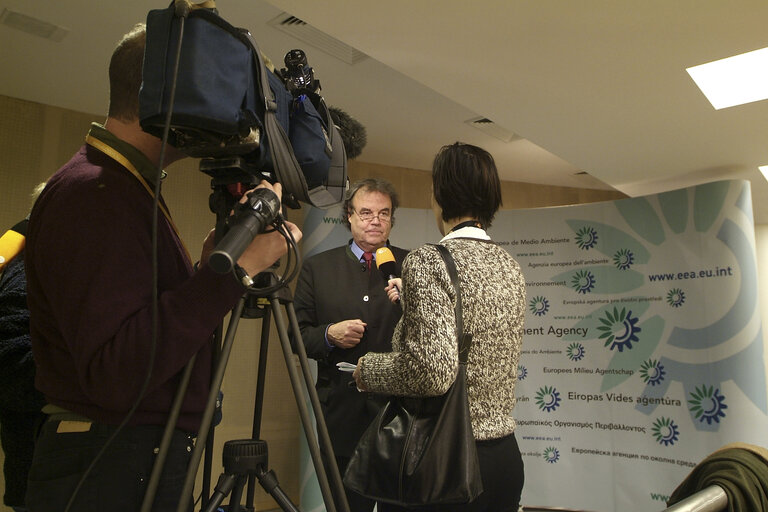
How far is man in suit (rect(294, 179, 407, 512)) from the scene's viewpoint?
1967mm

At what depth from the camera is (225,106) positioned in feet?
2.72

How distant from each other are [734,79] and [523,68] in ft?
3.55

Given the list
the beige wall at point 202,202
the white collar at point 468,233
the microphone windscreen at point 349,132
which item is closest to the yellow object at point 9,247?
the microphone windscreen at point 349,132

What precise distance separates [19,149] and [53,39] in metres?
0.96

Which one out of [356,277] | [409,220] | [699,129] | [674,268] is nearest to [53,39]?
[356,277]

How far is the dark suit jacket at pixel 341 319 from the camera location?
1969 millimetres

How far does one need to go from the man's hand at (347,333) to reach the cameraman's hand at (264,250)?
103 centimetres

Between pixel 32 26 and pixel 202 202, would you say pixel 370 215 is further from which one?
pixel 202 202

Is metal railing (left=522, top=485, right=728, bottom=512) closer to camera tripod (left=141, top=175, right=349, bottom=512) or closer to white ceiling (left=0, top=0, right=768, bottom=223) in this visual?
camera tripod (left=141, top=175, right=349, bottom=512)

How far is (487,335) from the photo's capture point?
4.57 feet

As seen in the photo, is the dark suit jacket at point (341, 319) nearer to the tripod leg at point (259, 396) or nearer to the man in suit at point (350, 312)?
the man in suit at point (350, 312)

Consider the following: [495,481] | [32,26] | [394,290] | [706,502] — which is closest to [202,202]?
[32,26]

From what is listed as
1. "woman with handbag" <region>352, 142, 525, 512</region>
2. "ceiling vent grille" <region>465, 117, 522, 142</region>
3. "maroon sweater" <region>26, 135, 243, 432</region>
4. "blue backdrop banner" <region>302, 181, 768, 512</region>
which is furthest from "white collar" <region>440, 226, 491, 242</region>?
"ceiling vent grille" <region>465, 117, 522, 142</region>

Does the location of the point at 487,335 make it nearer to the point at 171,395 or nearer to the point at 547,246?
the point at 171,395
